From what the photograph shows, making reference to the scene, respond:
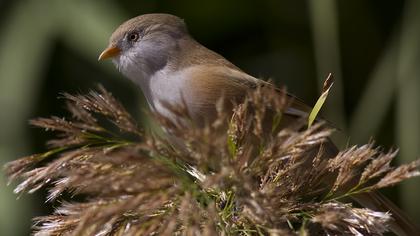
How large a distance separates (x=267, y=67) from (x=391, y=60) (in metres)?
0.81

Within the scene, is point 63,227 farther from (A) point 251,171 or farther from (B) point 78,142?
(A) point 251,171

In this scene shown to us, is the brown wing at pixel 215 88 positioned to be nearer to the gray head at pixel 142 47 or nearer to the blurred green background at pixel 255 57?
the gray head at pixel 142 47

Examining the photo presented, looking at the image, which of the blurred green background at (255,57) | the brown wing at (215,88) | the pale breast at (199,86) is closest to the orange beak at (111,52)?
the pale breast at (199,86)

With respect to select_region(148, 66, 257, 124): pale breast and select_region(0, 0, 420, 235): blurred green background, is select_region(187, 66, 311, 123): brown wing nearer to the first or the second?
select_region(148, 66, 257, 124): pale breast

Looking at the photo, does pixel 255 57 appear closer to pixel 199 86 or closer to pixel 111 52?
pixel 111 52

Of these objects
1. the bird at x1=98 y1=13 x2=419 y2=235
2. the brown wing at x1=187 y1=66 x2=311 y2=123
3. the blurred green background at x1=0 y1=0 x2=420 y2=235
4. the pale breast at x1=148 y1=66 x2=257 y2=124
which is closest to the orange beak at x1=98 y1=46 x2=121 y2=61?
the bird at x1=98 y1=13 x2=419 y2=235

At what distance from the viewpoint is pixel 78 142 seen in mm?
1580

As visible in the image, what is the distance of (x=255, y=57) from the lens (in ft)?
15.1

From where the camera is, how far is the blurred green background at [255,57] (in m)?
3.72

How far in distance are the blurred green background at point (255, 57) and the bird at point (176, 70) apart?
561 mm

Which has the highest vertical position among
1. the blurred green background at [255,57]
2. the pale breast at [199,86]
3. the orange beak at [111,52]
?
the pale breast at [199,86]

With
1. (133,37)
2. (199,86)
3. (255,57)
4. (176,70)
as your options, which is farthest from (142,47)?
(255,57)

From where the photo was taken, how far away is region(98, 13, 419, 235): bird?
2.68 metres

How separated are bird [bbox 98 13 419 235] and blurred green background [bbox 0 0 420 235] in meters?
0.56
